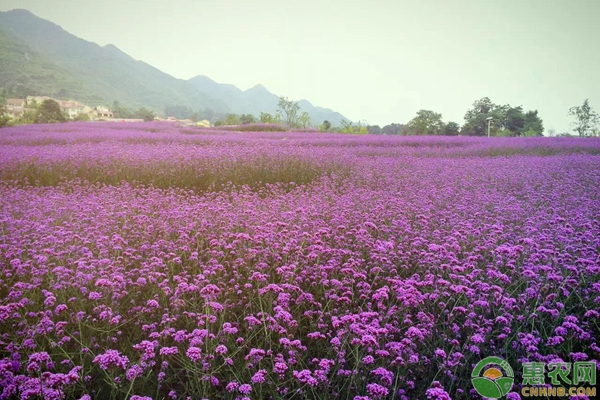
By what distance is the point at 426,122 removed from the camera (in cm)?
3941

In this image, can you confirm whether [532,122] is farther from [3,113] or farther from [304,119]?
[3,113]

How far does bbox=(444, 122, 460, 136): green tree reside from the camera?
34.4 meters

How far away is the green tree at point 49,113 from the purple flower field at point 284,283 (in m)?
8.21

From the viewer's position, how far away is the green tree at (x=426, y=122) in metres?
37.6

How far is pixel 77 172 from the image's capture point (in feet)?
26.0

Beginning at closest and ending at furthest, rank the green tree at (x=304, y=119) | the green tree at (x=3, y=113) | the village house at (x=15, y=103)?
the green tree at (x=3, y=113), the village house at (x=15, y=103), the green tree at (x=304, y=119)

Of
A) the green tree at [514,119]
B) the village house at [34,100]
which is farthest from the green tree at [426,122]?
the village house at [34,100]

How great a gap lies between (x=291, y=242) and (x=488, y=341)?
67.1 inches

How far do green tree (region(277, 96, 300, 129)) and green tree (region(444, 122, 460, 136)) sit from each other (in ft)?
52.5

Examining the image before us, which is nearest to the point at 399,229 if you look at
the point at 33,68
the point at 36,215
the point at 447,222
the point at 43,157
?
the point at 447,222

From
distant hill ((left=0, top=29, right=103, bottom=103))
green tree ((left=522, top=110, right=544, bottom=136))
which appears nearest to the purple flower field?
distant hill ((left=0, top=29, right=103, bottom=103))

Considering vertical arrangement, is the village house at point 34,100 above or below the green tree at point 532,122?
below

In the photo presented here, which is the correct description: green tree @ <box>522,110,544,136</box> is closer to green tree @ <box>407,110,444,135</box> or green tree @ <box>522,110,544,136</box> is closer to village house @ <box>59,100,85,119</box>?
green tree @ <box>407,110,444,135</box>

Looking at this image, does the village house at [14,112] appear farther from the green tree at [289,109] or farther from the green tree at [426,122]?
the green tree at [426,122]
